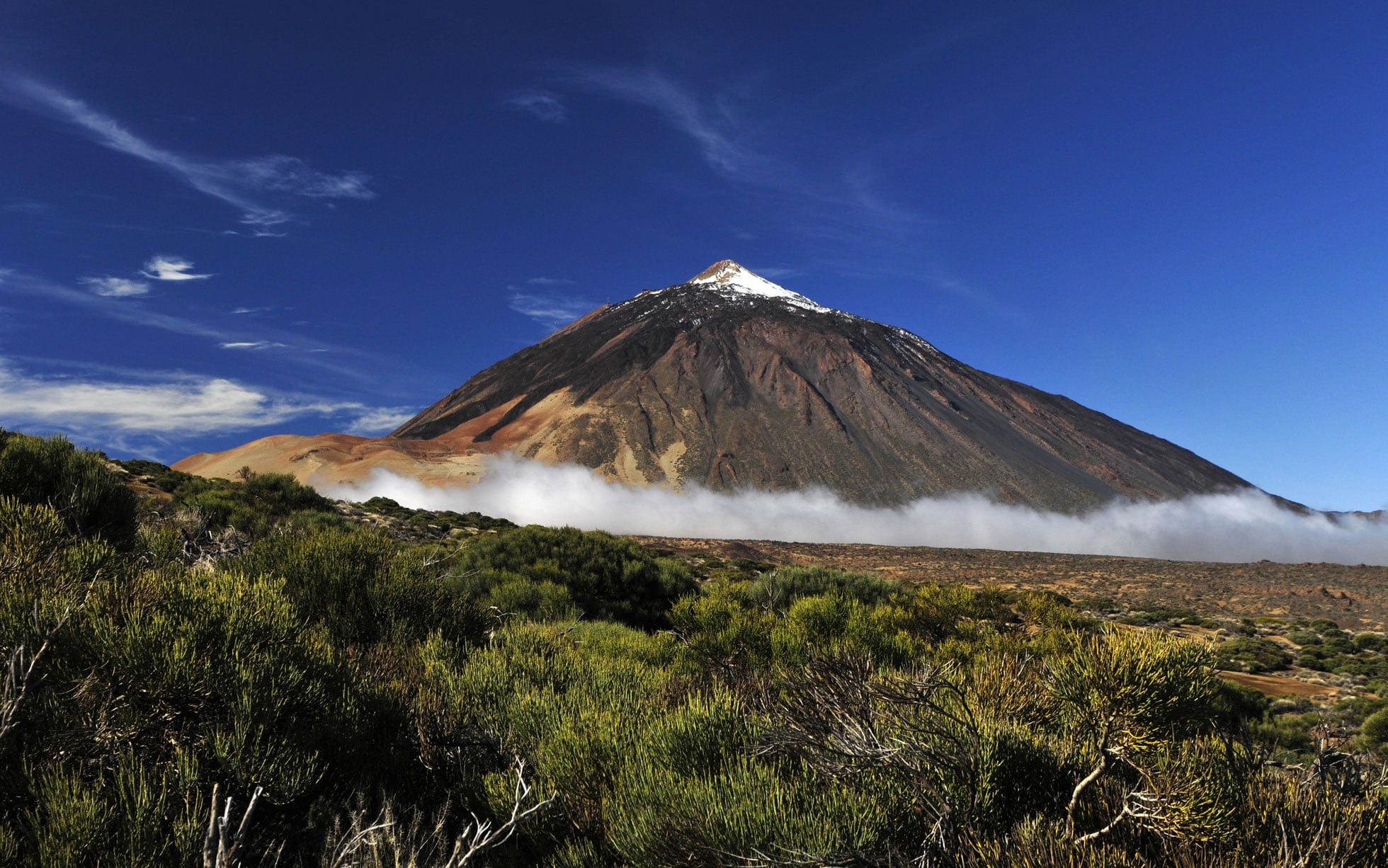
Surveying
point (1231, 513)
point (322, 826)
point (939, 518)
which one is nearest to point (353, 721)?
point (322, 826)

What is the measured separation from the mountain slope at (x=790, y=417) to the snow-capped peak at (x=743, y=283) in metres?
3.72

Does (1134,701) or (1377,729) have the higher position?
(1134,701)

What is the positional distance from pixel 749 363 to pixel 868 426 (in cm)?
2481

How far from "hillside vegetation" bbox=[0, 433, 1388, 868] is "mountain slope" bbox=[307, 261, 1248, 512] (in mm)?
91801

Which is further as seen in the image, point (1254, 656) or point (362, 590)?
point (1254, 656)

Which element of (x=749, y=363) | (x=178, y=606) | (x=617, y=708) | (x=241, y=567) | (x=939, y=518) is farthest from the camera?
(x=749, y=363)

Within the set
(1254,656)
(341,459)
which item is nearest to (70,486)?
(1254,656)

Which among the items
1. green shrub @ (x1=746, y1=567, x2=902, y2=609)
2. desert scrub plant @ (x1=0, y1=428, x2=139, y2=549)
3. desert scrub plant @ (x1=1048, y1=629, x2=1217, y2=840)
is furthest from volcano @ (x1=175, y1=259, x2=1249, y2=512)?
desert scrub plant @ (x1=1048, y1=629, x2=1217, y2=840)

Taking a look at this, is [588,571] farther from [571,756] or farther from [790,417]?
[790,417]

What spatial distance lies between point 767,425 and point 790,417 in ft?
13.8

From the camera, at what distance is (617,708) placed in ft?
12.7

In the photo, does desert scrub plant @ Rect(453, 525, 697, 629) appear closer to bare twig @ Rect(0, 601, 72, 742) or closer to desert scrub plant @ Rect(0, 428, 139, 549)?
desert scrub plant @ Rect(0, 428, 139, 549)

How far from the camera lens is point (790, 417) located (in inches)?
4259

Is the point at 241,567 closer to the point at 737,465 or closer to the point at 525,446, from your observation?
the point at 737,465
